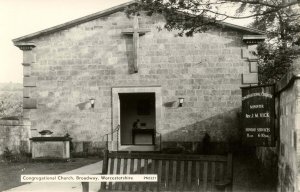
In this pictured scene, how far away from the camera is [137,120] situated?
63.5 feet

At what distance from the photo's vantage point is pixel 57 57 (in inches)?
605

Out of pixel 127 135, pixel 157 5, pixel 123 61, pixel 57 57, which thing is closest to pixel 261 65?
pixel 127 135

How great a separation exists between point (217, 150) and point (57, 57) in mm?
6546

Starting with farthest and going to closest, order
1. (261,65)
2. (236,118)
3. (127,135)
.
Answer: (261,65) < (127,135) < (236,118)

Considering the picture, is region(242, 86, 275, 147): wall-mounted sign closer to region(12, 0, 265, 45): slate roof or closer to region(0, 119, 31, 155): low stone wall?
region(12, 0, 265, 45): slate roof

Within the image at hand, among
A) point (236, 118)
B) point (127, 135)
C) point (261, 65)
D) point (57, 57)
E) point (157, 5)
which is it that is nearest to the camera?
point (157, 5)

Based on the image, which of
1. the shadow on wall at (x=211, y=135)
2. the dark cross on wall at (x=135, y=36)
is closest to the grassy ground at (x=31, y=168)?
the shadow on wall at (x=211, y=135)

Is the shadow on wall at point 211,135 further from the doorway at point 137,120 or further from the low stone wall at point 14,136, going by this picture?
the low stone wall at point 14,136

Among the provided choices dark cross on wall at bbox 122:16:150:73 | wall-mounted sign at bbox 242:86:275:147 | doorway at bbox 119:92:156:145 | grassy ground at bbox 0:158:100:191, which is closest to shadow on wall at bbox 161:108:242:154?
dark cross on wall at bbox 122:16:150:73

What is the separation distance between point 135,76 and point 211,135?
3.33 meters

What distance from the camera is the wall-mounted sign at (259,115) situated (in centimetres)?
672

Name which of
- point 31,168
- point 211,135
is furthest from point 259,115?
point 211,135

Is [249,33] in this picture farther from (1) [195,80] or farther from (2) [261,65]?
(2) [261,65]

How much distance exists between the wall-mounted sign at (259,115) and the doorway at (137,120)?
1172 centimetres
